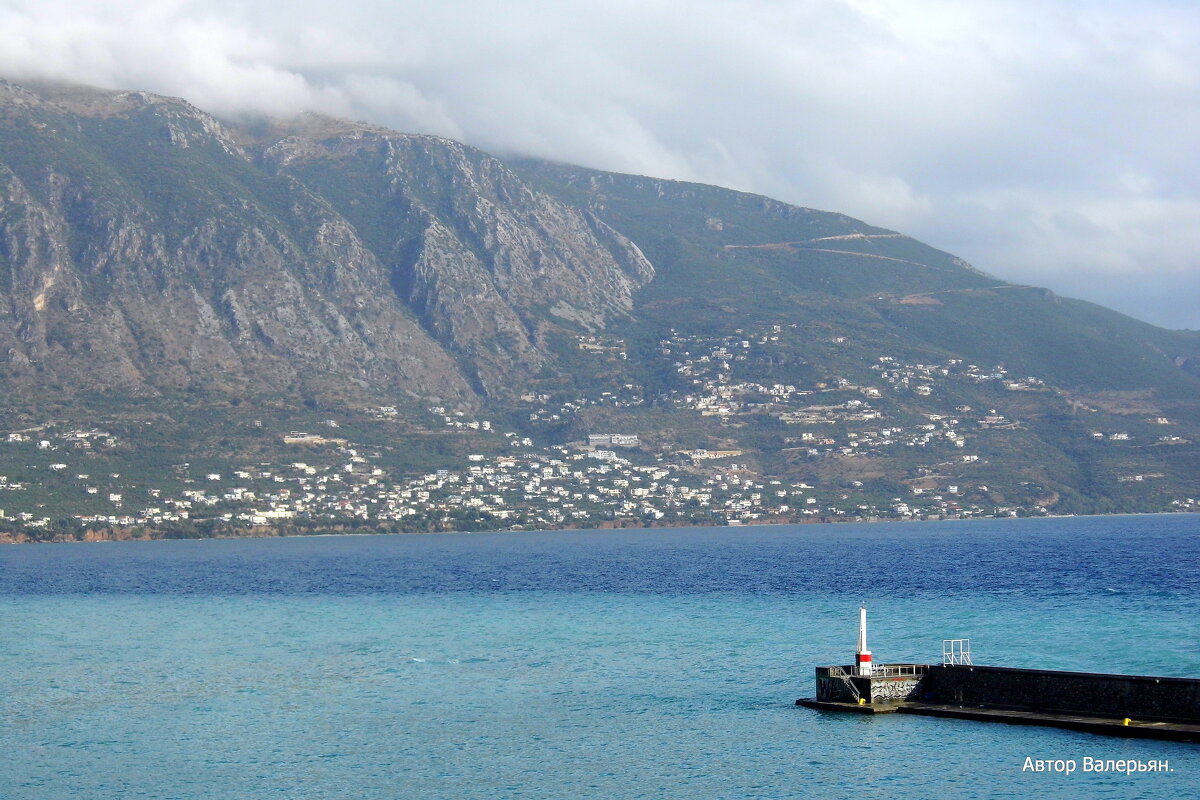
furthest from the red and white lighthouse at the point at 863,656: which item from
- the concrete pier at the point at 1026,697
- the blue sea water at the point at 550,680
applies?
the blue sea water at the point at 550,680

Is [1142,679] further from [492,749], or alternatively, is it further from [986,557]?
[986,557]

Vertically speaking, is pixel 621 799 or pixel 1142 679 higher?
pixel 1142 679

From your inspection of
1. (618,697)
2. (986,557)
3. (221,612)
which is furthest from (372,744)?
(986,557)

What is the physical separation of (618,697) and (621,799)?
15.2 meters

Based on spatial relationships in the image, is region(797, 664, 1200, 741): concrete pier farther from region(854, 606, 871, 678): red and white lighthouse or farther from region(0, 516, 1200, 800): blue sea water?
region(0, 516, 1200, 800): blue sea water

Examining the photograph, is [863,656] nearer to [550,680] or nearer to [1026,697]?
[1026,697]

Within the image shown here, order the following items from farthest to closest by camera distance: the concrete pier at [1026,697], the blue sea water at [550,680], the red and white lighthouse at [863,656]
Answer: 1. the red and white lighthouse at [863,656]
2. the concrete pier at [1026,697]
3. the blue sea water at [550,680]

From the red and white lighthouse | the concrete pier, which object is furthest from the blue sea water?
the red and white lighthouse

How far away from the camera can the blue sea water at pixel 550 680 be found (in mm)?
40844

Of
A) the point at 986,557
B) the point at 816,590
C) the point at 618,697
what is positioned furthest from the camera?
the point at 986,557

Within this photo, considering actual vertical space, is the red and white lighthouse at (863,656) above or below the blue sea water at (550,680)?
above

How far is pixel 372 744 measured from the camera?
46.3 m

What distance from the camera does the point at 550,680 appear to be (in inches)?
2293

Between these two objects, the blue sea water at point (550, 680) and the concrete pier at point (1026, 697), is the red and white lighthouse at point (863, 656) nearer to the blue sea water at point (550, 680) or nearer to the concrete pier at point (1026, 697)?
the concrete pier at point (1026, 697)
